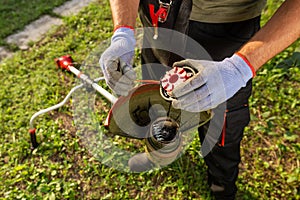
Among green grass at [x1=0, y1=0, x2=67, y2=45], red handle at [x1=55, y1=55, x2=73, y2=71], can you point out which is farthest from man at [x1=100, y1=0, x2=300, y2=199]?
green grass at [x1=0, y1=0, x2=67, y2=45]

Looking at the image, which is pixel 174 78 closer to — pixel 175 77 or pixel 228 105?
pixel 175 77

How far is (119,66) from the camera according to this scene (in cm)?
165

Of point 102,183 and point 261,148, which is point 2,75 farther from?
point 261,148

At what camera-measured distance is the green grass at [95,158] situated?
2.62m

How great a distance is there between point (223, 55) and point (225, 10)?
10.6 inches

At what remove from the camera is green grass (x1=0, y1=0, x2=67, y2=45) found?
4.14 m

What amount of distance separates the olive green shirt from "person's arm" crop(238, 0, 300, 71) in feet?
0.78

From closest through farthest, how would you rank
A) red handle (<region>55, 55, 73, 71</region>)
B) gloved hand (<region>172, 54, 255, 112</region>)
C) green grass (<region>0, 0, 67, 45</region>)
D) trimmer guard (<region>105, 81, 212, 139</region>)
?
1. gloved hand (<region>172, 54, 255, 112</region>)
2. trimmer guard (<region>105, 81, 212, 139</region>)
3. red handle (<region>55, 55, 73, 71</region>)
4. green grass (<region>0, 0, 67, 45</region>)

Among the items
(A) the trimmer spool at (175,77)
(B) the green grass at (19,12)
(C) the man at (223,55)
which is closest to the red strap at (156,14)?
(C) the man at (223,55)

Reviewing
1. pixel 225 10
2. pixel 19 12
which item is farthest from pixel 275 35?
pixel 19 12

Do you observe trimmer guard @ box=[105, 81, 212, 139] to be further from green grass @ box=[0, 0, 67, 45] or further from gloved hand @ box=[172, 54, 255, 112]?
green grass @ box=[0, 0, 67, 45]

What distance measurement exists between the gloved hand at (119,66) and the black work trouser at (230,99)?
385 millimetres

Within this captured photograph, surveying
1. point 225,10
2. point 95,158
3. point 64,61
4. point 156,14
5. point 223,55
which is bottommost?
point 95,158

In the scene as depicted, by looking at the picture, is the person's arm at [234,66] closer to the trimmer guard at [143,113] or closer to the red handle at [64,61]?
the trimmer guard at [143,113]
